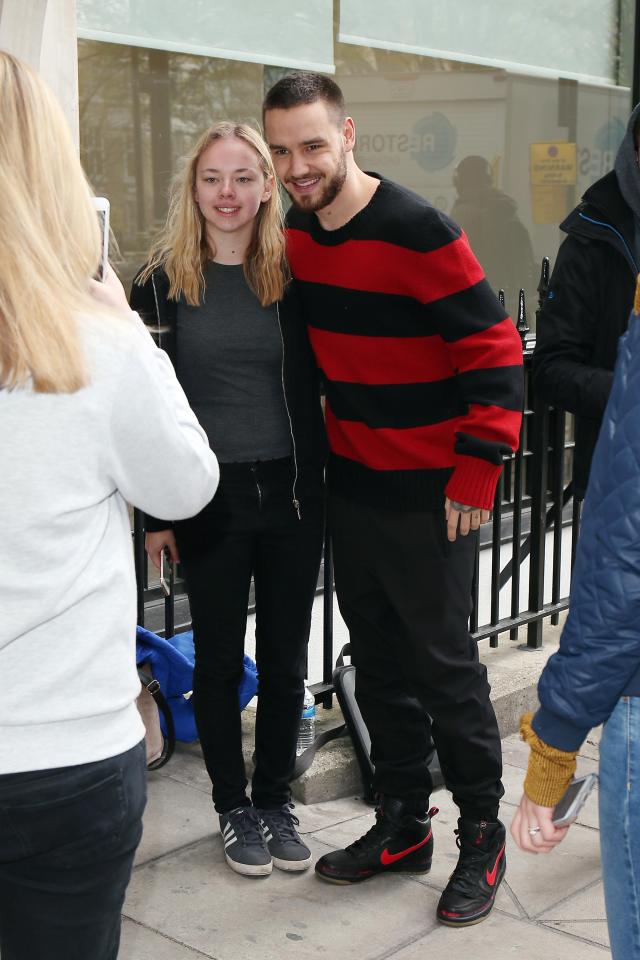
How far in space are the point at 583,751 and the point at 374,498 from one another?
1792mm

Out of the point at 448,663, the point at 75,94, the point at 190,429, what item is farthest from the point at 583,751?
the point at 190,429

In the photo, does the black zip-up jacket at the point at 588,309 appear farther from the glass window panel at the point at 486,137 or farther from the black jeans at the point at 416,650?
the glass window panel at the point at 486,137

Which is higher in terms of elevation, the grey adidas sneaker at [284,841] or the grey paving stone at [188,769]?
the grey adidas sneaker at [284,841]

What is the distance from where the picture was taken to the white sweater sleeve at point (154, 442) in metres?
1.75

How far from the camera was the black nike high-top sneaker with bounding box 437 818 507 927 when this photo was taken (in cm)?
338

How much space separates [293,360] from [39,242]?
1.77 m

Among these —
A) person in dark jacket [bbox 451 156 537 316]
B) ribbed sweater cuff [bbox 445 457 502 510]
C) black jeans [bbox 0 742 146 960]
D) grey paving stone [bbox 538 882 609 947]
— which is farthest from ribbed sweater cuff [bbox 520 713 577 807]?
person in dark jacket [bbox 451 156 537 316]

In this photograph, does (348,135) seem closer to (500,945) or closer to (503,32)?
(500,945)

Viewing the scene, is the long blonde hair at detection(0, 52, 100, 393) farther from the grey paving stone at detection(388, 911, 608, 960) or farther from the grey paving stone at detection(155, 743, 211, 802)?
the grey paving stone at detection(155, 743, 211, 802)

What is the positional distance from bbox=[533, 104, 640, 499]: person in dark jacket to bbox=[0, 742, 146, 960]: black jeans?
1816 mm

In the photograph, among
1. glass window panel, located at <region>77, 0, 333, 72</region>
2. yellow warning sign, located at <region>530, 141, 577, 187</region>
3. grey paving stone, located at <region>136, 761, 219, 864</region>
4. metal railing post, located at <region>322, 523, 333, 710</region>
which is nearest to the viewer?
grey paving stone, located at <region>136, 761, 219, 864</region>

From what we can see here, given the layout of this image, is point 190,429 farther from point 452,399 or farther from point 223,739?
point 223,739

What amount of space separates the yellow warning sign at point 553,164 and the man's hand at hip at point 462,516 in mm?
4822

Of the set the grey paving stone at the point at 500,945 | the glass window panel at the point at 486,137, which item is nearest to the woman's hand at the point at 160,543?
the grey paving stone at the point at 500,945
